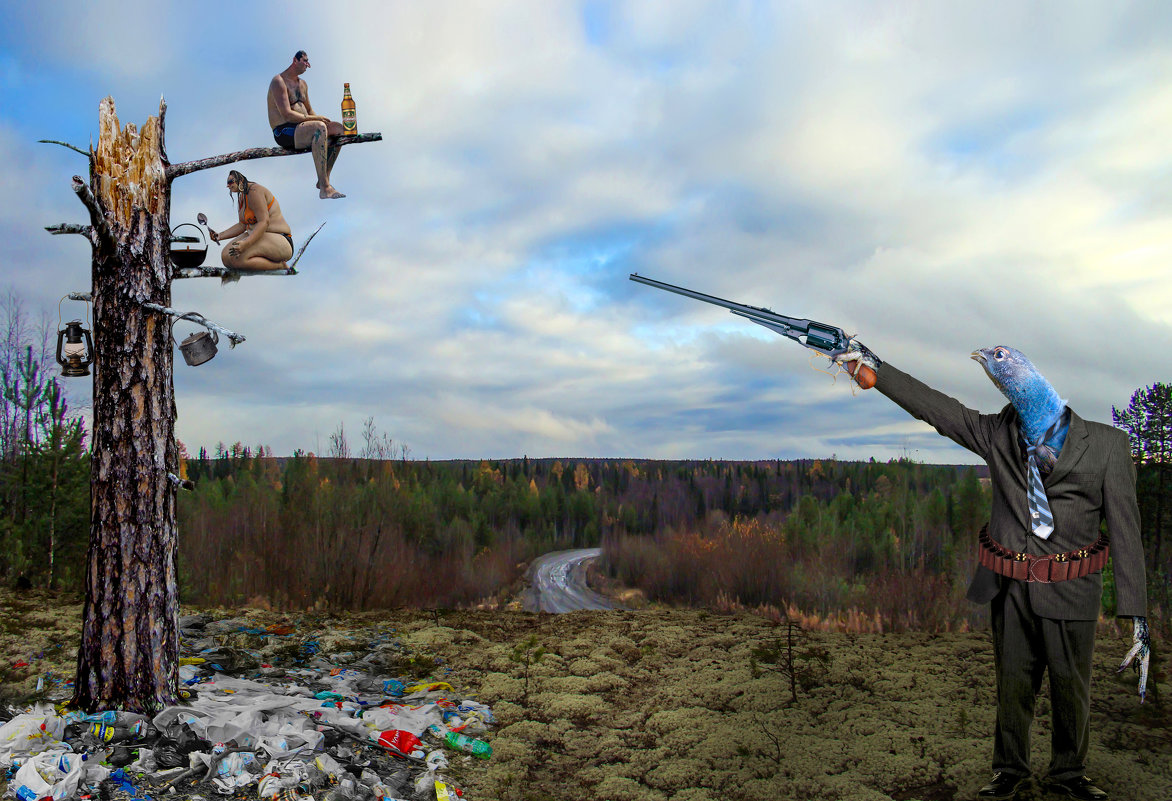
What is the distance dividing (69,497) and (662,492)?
10718 mm

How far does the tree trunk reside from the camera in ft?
16.7

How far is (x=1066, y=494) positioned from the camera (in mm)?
4090

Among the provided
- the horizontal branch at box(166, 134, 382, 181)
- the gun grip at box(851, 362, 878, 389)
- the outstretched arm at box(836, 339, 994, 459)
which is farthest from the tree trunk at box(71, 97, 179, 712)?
the outstretched arm at box(836, 339, 994, 459)

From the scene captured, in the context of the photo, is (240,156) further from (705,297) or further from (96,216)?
(705,297)

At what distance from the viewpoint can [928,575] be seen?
9383 mm

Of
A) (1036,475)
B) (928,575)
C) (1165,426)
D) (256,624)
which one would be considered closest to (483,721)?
(256,624)

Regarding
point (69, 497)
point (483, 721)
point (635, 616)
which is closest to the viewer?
point (483, 721)

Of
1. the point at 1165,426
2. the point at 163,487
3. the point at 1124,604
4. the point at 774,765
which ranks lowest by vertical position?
the point at 774,765

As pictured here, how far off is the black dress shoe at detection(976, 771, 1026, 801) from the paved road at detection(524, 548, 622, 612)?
241 inches

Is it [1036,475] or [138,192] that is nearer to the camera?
[1036,475]

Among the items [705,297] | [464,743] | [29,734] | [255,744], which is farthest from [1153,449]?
[29,734]

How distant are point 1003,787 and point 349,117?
6.27 m

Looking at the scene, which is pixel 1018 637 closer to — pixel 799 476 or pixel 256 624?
pixel 256 624

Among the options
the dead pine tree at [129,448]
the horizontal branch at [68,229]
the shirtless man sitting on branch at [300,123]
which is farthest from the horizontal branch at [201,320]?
the shirtless man sitting on branch at [300,123]
